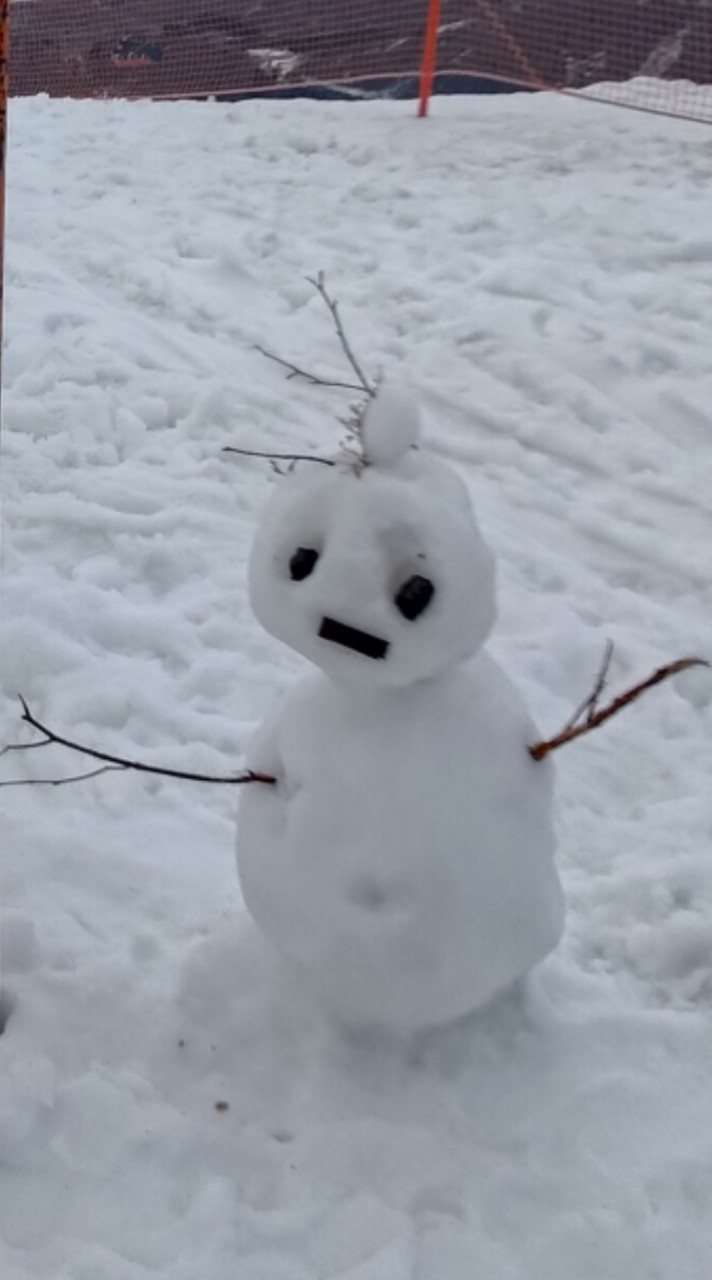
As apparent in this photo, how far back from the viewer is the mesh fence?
7.30 m

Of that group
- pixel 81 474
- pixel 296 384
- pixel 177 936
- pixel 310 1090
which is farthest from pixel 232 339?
pixel 310 1090

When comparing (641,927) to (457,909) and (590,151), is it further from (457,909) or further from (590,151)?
(590,151)

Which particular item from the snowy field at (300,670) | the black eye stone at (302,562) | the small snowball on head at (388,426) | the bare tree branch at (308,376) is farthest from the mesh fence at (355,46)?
the black eye stone at (302,562)

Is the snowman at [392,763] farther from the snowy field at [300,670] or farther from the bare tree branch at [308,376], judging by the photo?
the snowy field at [300,670]

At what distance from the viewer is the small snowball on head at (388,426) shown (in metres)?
1.59

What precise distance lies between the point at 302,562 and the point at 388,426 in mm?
208

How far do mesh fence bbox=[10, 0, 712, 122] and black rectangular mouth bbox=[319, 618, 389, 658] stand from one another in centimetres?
590

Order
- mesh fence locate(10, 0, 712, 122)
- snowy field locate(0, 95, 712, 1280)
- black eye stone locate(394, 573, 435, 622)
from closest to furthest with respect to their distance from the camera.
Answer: black eye stone locate(394, 573, 435, 622)
snowy field locate(0, 95, 712, 1280)
mesh fence locate(10, 0, 712, 122)

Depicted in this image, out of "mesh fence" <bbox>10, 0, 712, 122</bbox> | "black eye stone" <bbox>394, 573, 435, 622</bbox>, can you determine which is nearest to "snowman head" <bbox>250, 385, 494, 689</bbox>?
"black eye stone" <bbox>394, 573, 435, 622</bbox>

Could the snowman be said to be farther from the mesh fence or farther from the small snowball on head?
the mesh fence

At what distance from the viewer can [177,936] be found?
2.18 meters

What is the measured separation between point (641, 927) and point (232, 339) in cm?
291

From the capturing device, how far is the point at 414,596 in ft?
5.14

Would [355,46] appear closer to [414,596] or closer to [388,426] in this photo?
[388,426]
